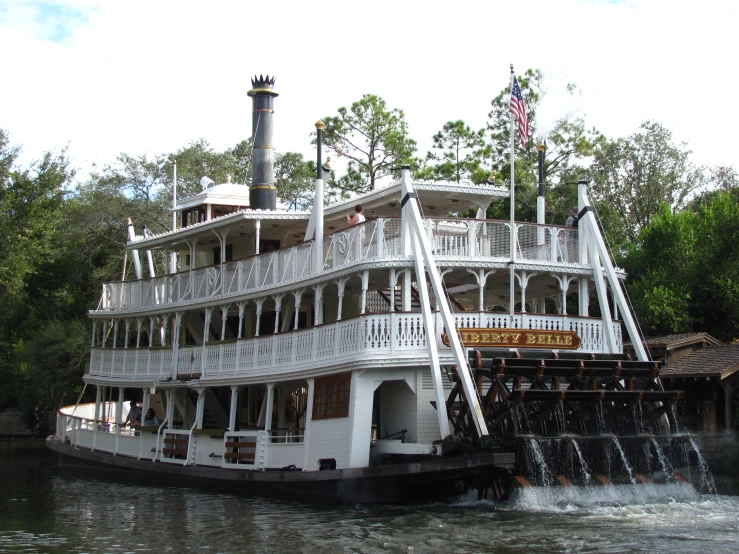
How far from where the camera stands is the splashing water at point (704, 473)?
1612 centimetres

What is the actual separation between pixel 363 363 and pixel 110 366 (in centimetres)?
1097

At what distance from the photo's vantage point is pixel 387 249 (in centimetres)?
1722

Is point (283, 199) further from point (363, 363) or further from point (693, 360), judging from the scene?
point (363, 363)

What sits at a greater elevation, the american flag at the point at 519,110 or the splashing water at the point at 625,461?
the american flag at the point at 519,110

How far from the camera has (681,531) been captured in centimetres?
1302

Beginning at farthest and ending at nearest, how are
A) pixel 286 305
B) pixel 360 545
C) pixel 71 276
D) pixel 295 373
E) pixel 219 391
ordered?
pixel 71 276 < pixel 219 391 < pixel 286 305 < pixel 295 373 < pixel 360 545

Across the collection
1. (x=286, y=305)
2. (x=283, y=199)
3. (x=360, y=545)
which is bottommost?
(x=360, y=545)

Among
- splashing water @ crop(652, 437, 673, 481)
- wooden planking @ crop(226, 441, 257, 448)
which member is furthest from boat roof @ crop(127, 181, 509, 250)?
splashing water @ crop(652, 437, 673, 481)

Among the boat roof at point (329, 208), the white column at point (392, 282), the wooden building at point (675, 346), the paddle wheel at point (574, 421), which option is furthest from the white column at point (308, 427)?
the wooden building at point (675, 346)

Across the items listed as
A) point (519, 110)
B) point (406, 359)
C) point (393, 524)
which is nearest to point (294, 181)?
point (519, 110)

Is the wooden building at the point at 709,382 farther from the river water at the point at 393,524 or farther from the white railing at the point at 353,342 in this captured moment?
the river water at the point at 393,524

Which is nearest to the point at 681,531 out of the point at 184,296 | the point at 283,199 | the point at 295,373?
the point at 295,373

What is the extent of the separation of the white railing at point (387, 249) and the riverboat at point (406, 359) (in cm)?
4

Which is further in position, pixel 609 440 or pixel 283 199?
pixel 283 199
